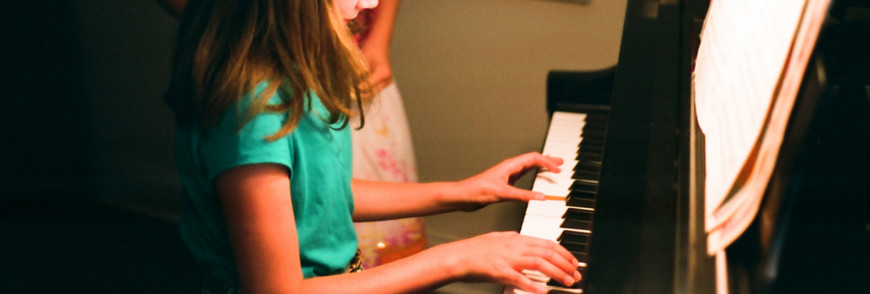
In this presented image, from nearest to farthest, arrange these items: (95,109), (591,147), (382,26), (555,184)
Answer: (555,184), (591,147), (382,26), (95,109)

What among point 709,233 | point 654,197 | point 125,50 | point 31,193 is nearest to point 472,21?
point 125,50

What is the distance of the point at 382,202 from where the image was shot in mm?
1089

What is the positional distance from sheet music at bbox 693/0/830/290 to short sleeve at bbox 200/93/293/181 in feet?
1.28

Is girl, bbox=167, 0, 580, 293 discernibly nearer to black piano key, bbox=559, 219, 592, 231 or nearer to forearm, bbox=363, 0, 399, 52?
black piano key, bbox=559, 219, 592, 231

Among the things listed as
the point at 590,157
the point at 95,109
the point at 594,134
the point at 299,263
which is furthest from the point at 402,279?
the point at 95,109

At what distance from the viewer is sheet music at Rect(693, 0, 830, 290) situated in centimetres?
50

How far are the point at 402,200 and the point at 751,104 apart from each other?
0.57m

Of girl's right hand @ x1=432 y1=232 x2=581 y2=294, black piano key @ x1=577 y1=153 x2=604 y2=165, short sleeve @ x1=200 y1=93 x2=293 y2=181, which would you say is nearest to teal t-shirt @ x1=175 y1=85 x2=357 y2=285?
short sleeve @ x1=200 y1=93 x2=293 y2=181

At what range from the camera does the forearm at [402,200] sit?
1.08 meters

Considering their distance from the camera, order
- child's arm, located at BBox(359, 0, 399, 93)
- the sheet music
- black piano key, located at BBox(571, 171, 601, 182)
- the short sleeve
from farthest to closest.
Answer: child's arm, located at BBox(359, 0, 399, 93)
black piano key, located at BBox(571, 171, 601, 182)
the short sleeve
the sheet music

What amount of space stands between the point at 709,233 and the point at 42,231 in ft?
6.81

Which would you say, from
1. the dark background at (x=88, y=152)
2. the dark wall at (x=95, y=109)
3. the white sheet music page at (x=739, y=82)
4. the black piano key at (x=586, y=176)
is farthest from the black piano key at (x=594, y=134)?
the dark wall at (x=95, y=109)

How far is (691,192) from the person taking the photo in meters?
0.76

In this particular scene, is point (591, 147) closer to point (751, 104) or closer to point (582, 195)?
point (582, 195)
